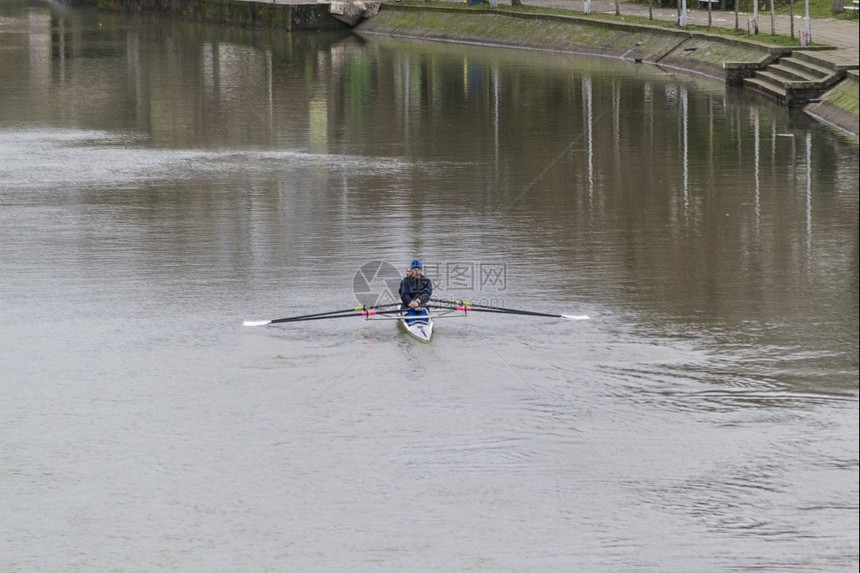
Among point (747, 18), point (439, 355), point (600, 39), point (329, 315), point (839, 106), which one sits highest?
point (747, 18)

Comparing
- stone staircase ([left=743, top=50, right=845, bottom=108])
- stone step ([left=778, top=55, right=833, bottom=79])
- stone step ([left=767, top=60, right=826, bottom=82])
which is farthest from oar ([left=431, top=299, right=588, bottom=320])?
stone step ([left=767, top=60, right=826, bottom=82])

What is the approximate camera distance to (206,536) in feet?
73.8

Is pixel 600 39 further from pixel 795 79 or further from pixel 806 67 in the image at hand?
pixel 806 67

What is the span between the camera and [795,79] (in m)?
60.6

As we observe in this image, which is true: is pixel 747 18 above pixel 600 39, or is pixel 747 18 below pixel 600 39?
above

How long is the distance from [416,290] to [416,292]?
0.04m

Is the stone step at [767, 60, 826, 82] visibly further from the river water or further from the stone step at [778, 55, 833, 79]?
the river water

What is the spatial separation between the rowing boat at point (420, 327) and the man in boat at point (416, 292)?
0.13m

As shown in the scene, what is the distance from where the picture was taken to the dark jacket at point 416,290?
30328 mm

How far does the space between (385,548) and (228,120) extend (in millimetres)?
43938

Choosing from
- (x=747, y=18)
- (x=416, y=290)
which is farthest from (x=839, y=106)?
(x=416, y=290)

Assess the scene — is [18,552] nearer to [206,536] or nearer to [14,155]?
[206,536]

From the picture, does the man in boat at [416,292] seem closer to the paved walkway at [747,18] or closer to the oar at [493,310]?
the oar at [493,310]

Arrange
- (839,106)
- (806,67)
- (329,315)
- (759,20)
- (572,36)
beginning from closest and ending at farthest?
(329,315)
(839,106)
(806,67)
(759,20)
(572,36)
